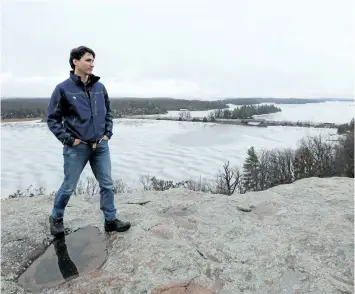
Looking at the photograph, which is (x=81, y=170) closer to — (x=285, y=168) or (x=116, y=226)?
(x=116, y=226)

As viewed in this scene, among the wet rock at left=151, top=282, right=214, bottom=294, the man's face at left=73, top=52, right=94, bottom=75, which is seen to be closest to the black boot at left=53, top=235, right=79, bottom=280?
the wet rock at left=151, top=282, right=214, bottom=294

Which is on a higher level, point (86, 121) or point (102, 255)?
point (86, 121)

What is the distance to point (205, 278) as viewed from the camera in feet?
9.52

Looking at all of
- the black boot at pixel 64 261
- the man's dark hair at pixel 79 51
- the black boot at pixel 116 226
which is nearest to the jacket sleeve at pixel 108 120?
the man's dark hair at pixel 79 51

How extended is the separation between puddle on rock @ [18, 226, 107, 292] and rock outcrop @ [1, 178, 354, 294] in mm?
52

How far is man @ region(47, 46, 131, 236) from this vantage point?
3.33 m

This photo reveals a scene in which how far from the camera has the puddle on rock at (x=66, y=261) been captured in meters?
2.90

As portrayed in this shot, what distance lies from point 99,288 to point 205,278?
951 millimetres

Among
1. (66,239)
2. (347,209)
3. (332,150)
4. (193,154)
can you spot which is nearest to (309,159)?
(332,150)

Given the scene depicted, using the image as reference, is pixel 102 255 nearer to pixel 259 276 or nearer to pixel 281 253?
pixel 259 276

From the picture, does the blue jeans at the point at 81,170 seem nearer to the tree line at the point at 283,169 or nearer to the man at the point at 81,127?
the man at the point at 81,127

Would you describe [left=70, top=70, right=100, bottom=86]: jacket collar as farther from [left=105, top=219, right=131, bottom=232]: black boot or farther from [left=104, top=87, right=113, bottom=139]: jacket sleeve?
[left=105, top=219, right=131, bottom=232]: black boot

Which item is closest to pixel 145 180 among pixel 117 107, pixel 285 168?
pixel 285 168

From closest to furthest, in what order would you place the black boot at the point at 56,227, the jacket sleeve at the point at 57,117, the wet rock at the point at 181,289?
the wet rock at the point at 181,289 < the jacket sleeve at the point at 57,117 < the black boot at the point at 56,227
